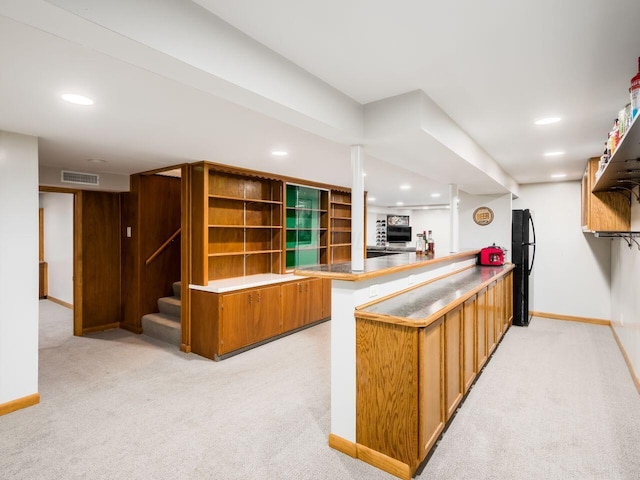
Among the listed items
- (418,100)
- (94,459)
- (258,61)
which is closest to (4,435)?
(94,459)

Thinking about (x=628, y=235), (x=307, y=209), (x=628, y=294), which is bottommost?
(x=628, y=294)

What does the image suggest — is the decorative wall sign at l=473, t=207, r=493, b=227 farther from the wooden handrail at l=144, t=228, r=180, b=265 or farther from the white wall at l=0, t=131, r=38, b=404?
the white wall at l=0, t=131, r=38, b=404

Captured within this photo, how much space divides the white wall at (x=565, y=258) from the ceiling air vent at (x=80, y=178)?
6558 millimetres

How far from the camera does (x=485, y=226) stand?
18.6 feet

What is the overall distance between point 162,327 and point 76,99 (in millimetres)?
3056

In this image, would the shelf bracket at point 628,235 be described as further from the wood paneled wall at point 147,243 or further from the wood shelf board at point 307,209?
the wood paneled wall at point 147,243

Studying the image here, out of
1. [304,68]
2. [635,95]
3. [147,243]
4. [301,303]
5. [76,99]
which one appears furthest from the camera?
[301,303]

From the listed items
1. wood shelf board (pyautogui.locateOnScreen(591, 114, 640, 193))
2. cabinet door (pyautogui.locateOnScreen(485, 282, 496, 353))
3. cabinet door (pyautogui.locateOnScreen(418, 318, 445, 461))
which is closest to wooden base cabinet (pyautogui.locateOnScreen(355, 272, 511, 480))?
cabinet door (pyautogui.locateOnScreen(418, 318, 445, 461))

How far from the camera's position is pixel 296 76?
1858 millimetres

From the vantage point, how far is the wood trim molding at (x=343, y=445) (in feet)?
7.18


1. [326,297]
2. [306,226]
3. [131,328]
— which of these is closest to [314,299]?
[326,297]

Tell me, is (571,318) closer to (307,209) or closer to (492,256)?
(492,256)

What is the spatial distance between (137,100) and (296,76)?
1.04 m

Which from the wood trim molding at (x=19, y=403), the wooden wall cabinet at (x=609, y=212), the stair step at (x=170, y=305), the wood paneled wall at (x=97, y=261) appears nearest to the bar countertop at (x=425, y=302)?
the wooden wall cabinet at (x=609, y=212)
